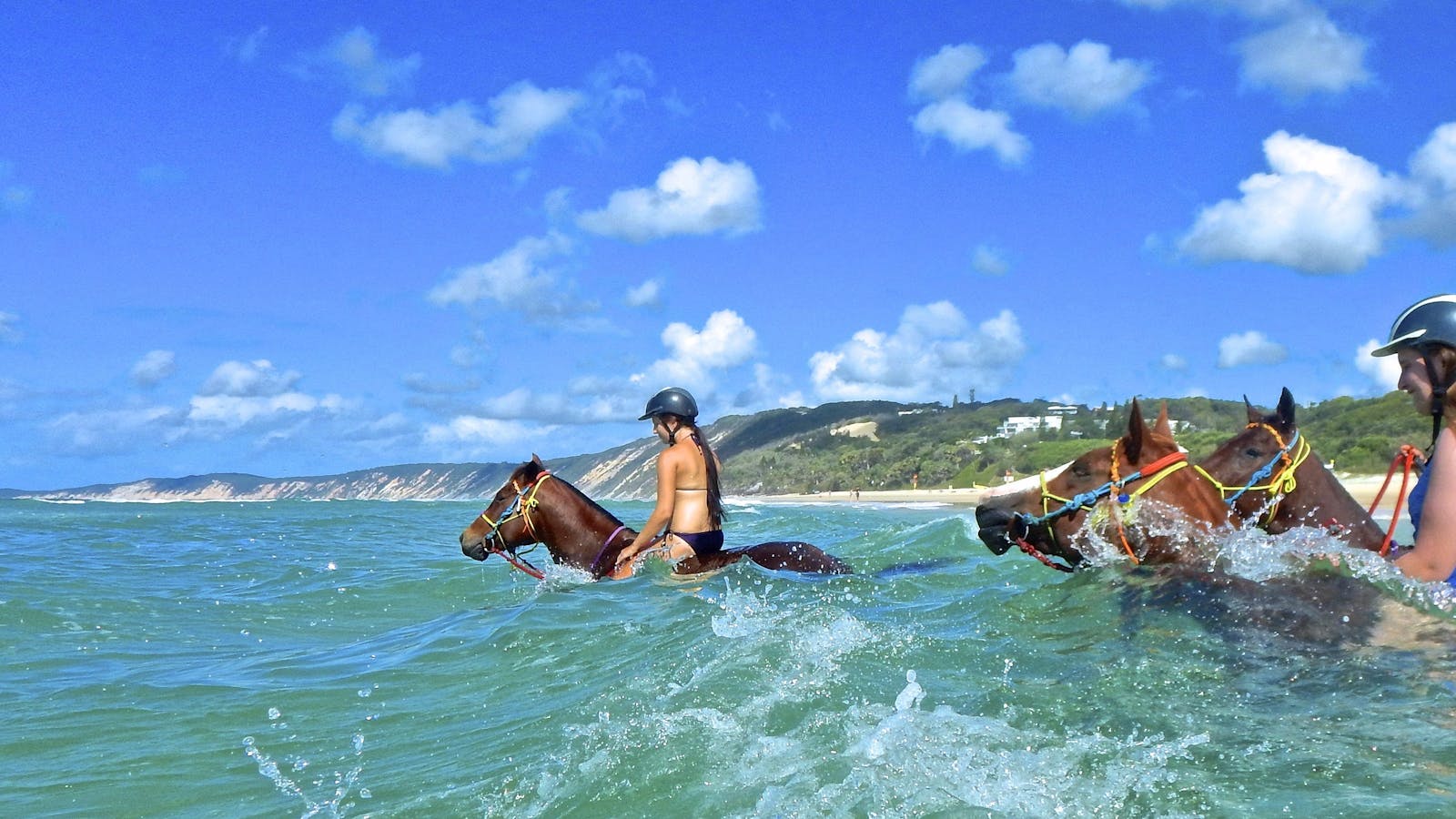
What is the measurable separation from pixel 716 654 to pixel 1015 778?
2411 millimetres

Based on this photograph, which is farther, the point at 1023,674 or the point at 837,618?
the point at 837,618

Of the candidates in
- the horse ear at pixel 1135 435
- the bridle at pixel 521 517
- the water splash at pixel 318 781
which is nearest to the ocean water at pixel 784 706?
the water splash at pixel 318 781

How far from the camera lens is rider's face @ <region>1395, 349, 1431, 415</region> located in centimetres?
480

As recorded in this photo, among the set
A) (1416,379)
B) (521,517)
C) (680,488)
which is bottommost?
(521,517)

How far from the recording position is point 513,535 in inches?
432

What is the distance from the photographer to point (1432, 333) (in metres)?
4.70

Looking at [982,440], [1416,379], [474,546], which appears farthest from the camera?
[982,440]

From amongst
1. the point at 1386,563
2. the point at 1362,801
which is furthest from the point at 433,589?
the point at 1362,801

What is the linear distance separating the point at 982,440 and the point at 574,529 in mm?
99475

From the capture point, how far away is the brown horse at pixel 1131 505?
20.5ft

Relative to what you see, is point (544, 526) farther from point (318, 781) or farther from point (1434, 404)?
point (1434, 404)

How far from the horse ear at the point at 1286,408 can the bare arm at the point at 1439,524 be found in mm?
1802

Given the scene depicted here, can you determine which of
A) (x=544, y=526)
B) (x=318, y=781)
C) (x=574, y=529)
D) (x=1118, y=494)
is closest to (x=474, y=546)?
(x=544, y=526)

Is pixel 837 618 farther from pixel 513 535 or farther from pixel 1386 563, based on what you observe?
pixel 513 535
